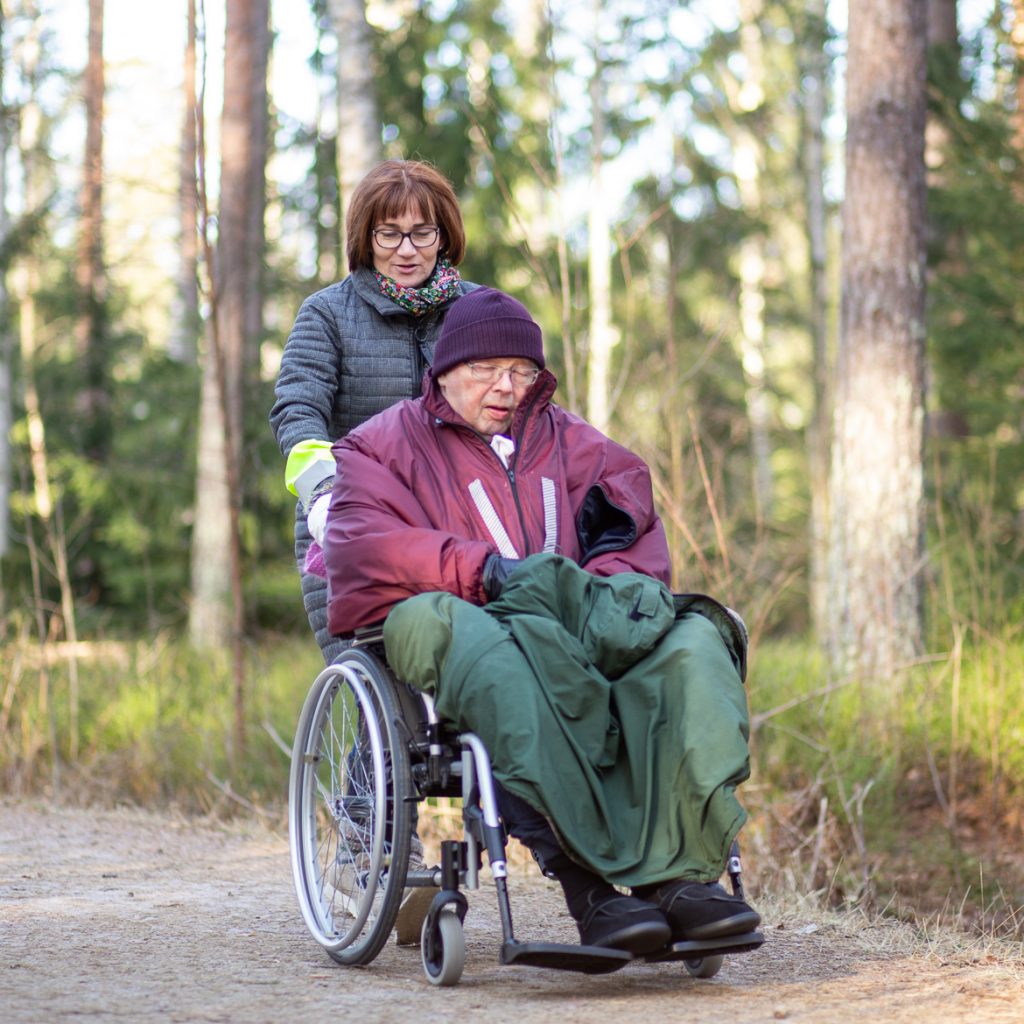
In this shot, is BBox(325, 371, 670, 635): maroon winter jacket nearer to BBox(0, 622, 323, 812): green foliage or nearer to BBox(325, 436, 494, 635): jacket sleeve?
BBox(325, 436, 494, 635): jacket sleeve

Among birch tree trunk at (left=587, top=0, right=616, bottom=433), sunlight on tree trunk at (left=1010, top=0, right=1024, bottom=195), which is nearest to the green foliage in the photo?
sunlight on tree trunk at (left=1010, top=0, right=1024, bottom=195)

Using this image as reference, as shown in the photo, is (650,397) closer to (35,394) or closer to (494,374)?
(494,374)

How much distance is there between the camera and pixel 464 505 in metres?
3.35

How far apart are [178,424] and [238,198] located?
231 centimetres

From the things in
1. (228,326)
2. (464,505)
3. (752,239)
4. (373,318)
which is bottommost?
(464,505)

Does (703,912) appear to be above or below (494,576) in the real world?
below

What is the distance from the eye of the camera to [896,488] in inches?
282

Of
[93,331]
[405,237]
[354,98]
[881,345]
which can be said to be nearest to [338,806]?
[405,237]

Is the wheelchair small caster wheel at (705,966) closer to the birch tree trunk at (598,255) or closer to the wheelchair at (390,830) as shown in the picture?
the wheelchair at (390,830)

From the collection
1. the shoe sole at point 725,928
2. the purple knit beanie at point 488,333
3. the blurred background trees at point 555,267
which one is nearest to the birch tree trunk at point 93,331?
the blurred background trees at point 555,267

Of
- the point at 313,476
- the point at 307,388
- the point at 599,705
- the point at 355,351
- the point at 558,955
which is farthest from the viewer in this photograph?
the point at 355,351

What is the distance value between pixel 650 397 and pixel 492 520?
12.3 ft

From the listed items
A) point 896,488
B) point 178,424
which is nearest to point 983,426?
Answer: point 896,488

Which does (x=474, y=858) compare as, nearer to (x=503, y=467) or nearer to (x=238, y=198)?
(x=503, y=467)
